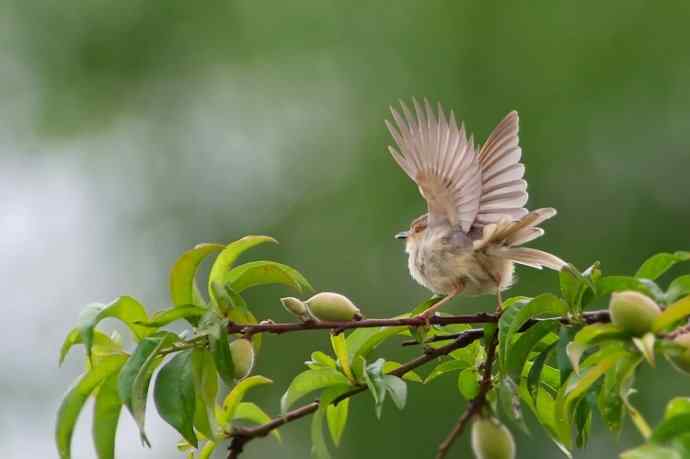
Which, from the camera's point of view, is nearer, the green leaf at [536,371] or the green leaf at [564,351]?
the green leaf at [564,351]

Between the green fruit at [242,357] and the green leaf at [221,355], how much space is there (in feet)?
0.08

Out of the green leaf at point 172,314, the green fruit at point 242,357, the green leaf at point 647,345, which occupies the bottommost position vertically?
the green leaf at point 647,345

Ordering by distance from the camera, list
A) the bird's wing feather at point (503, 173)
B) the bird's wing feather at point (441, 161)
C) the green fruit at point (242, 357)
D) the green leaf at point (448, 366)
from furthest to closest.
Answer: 1. the bird's wing feather at point (441, 161)
2. the bird's wing feather at point (503, 173)
3. the green leaf at point (448, 366)
4. the green fruit at point (242, 357)

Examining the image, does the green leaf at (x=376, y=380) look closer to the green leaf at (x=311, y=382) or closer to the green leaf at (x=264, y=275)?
the green leaf at (x=311, y=382)

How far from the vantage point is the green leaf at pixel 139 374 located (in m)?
2.35

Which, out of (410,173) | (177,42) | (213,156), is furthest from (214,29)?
(410,173)

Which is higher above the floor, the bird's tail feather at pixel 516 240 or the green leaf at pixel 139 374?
the green leaf at pixel 139 374

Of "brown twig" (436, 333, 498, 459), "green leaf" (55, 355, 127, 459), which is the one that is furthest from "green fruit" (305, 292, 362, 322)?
"green leaf" (55, 355, 127, 459)

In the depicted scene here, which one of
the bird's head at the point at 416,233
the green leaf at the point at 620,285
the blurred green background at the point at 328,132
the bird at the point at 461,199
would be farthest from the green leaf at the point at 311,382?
the blurred green background at the point at 328,132

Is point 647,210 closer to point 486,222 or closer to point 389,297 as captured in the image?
point 389,297

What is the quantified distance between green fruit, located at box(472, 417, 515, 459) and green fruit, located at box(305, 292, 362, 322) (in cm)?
42

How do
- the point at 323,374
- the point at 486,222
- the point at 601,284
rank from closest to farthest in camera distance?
1. the point at 601,284
2. the point at 323,374
3. the point at 486,222

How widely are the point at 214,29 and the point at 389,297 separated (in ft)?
18.3

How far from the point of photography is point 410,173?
3.71 meters
